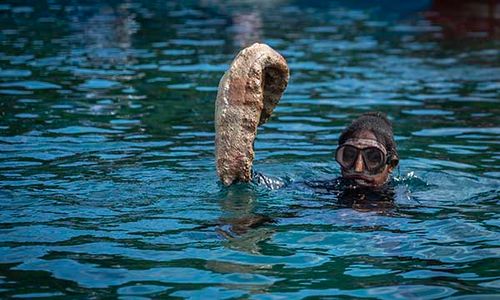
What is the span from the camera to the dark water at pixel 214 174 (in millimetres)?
6512

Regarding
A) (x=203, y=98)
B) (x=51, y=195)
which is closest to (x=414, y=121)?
(x=203, y=98)

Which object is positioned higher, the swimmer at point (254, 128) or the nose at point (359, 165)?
the swimmer at point (254, 128)

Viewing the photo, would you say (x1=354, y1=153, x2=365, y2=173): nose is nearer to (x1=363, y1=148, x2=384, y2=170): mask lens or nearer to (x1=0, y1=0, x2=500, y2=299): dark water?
(x1=363, y1=148, x2=384, y2=170): mask lens

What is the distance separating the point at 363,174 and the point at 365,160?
12cm

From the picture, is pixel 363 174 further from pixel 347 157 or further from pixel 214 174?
pixel 214 174

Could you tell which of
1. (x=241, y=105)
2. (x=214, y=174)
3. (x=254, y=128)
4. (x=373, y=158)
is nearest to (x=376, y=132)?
(x=373, y=158)

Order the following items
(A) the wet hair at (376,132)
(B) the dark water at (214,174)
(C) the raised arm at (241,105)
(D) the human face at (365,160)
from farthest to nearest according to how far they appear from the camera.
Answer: (A) the wet hair at (376,132) → (D) the human face at (365,160) → (C) the raised arm at (241,105) → (B) the dark water at (214,174)

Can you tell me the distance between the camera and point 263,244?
7.11 meters

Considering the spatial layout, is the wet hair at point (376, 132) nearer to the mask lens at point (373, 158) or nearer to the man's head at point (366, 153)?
the man's head at point (366, 153)

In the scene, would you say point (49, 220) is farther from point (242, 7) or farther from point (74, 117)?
point (242, 7)

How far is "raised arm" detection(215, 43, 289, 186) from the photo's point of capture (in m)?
7.90

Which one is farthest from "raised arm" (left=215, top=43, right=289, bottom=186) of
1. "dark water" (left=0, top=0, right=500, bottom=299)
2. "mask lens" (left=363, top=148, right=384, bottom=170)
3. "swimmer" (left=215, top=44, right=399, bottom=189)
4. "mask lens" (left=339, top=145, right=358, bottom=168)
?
"mask lens" (left=363, top=148, right=384, bottom=170)

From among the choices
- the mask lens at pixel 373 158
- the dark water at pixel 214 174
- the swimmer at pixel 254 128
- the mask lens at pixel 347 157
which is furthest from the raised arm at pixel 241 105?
the mask lens at pixel 373 158

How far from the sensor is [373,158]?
8.59 metres
